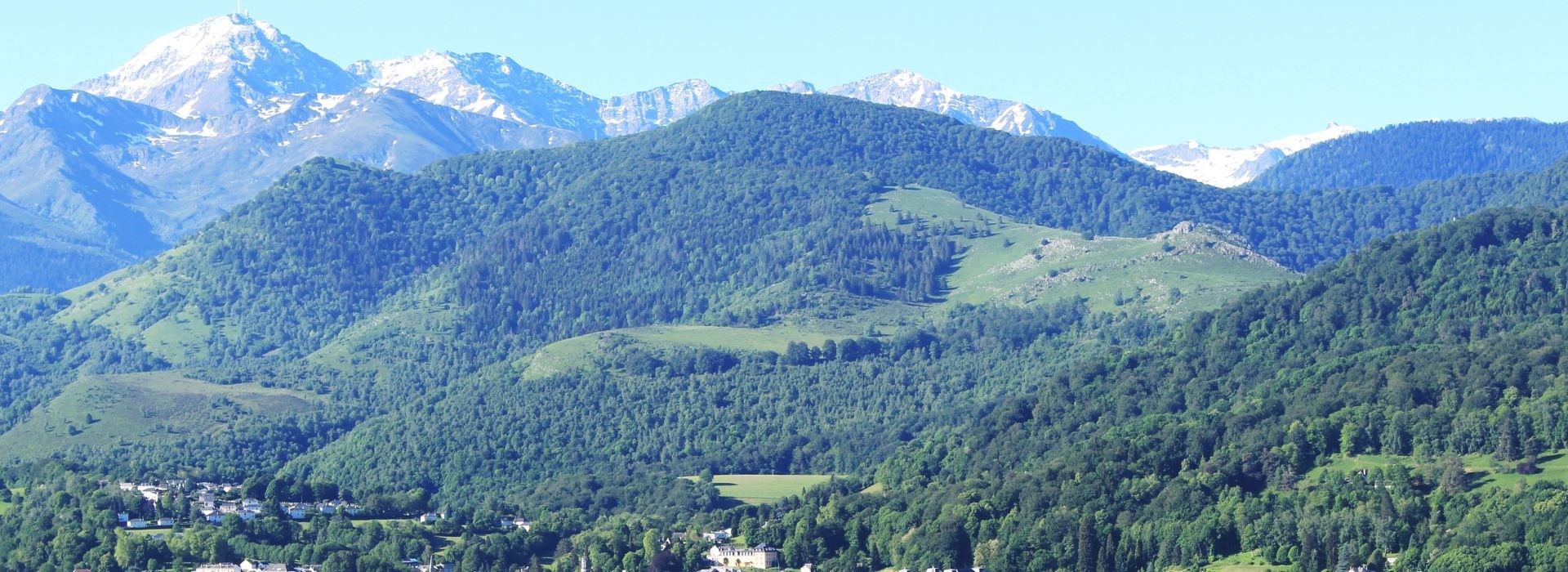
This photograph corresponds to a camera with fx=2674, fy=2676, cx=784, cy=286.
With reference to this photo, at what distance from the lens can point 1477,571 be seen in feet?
443

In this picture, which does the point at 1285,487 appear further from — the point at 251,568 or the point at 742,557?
the point at 251,568

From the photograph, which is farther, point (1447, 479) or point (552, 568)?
point (552, 568)

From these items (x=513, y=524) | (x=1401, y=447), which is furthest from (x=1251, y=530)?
(x=513, y=524)

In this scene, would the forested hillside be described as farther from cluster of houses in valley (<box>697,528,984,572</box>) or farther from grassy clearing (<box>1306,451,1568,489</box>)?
cluster of houses in valley (<box>697,528,984,572</box>)

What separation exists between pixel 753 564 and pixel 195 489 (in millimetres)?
48179

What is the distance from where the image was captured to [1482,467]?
161000 millimetres

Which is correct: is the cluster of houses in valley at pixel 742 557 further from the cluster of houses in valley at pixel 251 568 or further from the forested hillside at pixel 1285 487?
the cluster of houses in valley at pixel 251 568

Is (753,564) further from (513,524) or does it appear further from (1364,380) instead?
(1364,380)

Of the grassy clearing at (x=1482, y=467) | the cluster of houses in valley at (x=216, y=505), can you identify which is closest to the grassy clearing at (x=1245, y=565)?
the grassy clearing at (x=1482, y=467)

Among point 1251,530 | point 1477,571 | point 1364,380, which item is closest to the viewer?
point 1477,571

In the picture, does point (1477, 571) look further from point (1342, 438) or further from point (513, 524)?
point (513, 524)

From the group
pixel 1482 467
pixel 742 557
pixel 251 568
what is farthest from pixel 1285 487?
pixel 251 568

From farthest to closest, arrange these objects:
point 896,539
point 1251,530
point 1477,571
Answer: point 896,539
point 1251,530
point 1477,571

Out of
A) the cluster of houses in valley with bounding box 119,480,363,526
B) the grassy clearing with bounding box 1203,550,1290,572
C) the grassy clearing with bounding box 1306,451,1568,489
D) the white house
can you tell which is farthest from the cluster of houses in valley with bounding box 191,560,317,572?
the grassy clearing with bounding box 1306,451,1568,489
